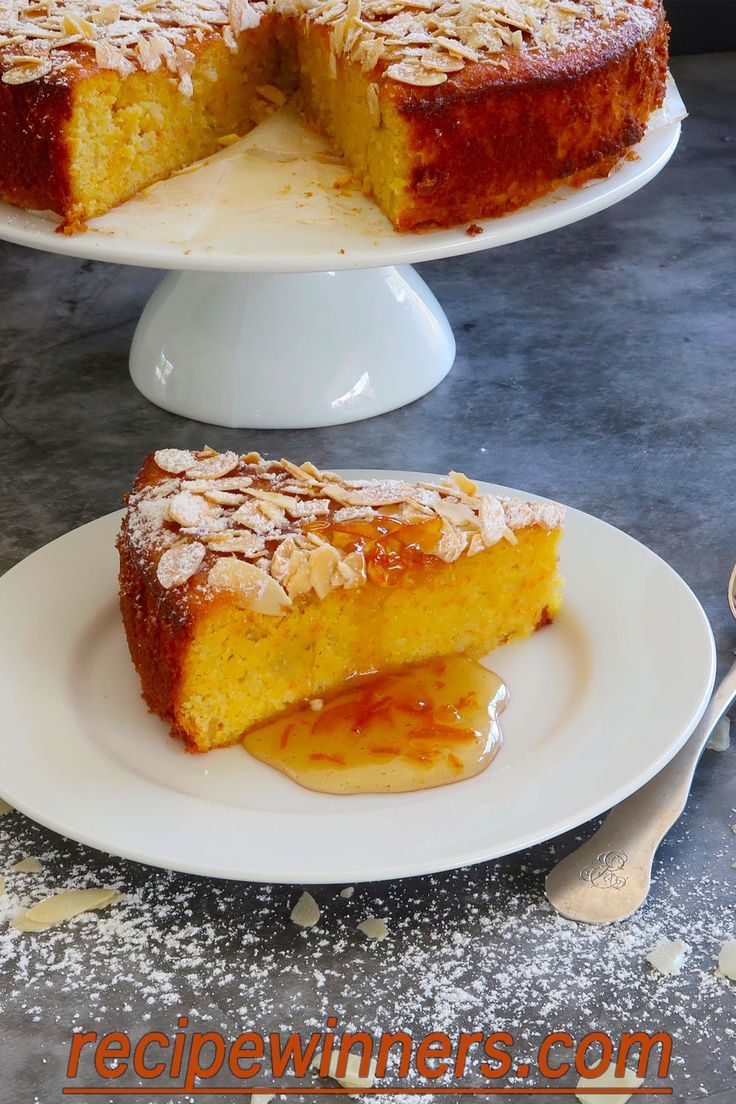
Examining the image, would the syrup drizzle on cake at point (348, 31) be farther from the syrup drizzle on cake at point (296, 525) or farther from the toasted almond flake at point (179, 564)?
the toasted almond flake at point (179, 564)

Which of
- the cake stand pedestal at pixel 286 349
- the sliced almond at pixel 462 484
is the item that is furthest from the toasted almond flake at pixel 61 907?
the cake stand pedestal at pixel 286 349

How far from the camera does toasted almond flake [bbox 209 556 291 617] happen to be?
1.43m

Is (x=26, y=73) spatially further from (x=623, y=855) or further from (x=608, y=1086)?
(x=608, y=1086)

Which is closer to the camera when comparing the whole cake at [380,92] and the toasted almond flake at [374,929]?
the toasted almond flake at [374,929]

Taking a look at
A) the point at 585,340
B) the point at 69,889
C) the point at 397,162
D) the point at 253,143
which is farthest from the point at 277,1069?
the point at 585,340

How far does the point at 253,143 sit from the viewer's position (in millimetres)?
2133

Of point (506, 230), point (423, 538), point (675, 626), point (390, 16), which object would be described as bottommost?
point (675, 626)

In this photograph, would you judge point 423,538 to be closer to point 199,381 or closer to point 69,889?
point 69,889

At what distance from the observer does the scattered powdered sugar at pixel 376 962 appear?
47.6 inches

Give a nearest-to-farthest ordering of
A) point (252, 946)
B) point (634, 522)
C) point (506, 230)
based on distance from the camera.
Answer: point (252, 946) < point (506, 230) < point (634, 522)

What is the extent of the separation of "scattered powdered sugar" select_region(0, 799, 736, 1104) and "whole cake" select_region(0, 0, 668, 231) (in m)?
0.96

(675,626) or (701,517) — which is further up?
(675,626)

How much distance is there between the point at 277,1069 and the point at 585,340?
1693mm

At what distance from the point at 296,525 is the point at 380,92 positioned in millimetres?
719
